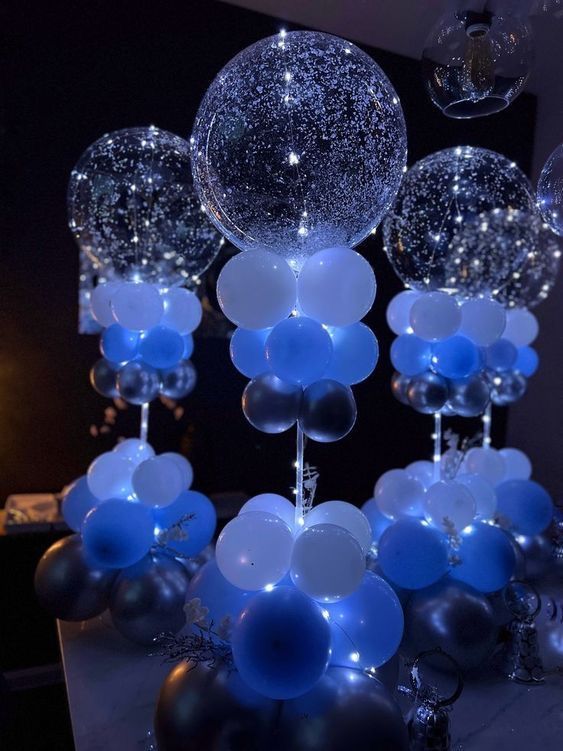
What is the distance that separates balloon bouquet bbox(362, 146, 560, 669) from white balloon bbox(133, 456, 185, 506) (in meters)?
0.73

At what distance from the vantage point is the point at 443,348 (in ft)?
6.44

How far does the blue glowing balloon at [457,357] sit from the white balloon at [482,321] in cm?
4

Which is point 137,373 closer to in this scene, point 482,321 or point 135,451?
point 135,451

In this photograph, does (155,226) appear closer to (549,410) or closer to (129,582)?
(129,582)

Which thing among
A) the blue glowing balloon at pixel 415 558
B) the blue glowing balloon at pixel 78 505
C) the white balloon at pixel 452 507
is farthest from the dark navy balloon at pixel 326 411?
the blue glowing balloon at pixel 78 505

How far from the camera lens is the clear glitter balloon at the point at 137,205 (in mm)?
1937

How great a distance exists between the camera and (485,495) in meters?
2.02

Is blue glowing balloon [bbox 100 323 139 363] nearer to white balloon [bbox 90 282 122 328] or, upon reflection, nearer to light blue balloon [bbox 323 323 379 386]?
white balloon [bbox 90 282 122 328]

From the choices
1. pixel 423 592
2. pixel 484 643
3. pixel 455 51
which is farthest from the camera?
pixel 423 592

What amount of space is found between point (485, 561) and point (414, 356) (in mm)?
731

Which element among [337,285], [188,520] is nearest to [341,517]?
[337,285]

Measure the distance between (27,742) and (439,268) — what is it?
1999mm

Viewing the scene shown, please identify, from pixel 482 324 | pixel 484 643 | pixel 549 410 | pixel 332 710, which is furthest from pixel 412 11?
pixel 332 710

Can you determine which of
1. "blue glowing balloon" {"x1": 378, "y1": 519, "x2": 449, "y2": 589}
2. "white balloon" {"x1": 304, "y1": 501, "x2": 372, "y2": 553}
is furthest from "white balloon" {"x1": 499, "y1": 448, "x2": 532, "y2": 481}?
"white balloon" {"x1": 304, "y1": 501, "x2": 372, "y2": 553}
